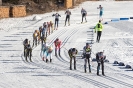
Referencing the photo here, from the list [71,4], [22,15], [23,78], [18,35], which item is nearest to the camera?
[23,78]

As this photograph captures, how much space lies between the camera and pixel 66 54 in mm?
27672

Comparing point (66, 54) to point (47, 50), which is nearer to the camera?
point (47, 50)

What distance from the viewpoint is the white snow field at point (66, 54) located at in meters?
21.0

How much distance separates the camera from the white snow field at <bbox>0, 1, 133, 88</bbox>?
21016 mm

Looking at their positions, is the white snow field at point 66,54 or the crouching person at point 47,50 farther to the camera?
the crouching person at point 47,50

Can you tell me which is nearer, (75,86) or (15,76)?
(75,86)

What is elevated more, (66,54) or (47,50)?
(47,50)

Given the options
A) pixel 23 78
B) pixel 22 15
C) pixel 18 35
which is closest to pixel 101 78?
pixel 23 78

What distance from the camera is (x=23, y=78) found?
2155 centimetres

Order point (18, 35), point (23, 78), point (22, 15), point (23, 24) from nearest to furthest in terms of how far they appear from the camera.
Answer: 1. point (23, 78)
2. point (18, 35)
3. point (23, 24)
4. point (22, 15)

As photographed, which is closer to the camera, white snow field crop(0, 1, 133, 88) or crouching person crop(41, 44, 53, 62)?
white snow field crop(0, 1, 133, 88)

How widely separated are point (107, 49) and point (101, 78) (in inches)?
321

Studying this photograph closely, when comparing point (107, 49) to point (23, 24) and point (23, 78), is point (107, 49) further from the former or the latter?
point (23, 24)

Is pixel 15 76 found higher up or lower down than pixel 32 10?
lower down
